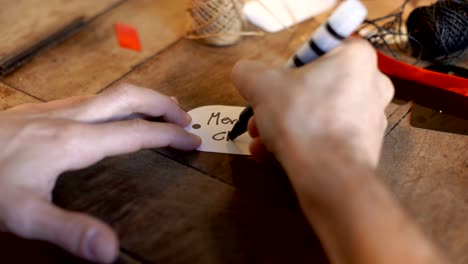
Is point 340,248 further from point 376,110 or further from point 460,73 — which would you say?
point 460,73

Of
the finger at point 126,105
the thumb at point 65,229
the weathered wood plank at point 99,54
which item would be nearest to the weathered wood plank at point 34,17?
the weathered wood plank at point 99,54

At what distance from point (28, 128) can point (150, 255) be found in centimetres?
21

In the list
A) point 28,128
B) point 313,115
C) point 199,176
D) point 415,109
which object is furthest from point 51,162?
point 415,109

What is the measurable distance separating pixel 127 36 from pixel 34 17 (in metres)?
0.20

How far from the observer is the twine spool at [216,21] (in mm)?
875

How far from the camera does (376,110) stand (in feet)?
1.90

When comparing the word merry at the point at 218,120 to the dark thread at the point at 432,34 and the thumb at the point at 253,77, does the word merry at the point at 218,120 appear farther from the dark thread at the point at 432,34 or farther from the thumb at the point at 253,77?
the dark thread at the point at 432,34

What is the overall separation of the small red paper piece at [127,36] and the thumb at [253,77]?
342mm

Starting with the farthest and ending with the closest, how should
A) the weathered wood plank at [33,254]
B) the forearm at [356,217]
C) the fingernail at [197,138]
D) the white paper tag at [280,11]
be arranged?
the white paper tag at [280,11], the fingernail at [197,138], the weathered wood plank at [33,254], the forearm at [356,217]

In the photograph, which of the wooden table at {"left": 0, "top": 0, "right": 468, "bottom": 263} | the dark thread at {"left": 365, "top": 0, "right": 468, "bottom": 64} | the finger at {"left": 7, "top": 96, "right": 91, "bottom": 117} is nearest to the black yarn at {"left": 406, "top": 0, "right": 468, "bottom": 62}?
the dark thread at {"left": 365, "top": 0, "right": 468, "bottom": 64}

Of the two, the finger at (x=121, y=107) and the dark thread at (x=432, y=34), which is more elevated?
the dark thread at (x=432, y=34)

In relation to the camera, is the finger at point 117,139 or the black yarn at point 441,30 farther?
the black yarn at point 441,30

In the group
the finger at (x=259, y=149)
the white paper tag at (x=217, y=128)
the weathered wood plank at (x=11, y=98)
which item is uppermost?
the finger at (x=259, y=149)

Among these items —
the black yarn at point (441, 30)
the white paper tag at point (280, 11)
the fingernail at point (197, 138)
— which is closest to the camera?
the fingernail at point (197, 138)
